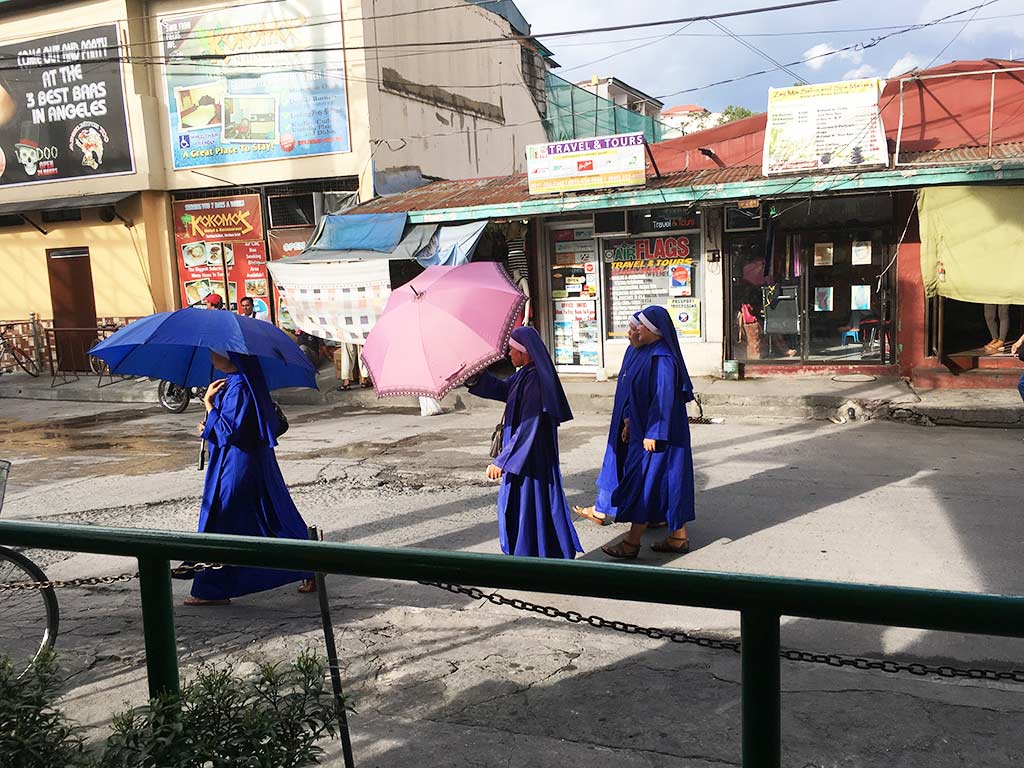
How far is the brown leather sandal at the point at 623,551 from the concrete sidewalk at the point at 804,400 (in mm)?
4697

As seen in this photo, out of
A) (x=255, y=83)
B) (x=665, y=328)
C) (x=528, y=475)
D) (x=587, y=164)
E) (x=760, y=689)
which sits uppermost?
(x=255, y=83)

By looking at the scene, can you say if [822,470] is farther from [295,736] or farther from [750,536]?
[295,736]

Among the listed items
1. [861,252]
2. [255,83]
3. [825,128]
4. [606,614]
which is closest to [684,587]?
[606,614]

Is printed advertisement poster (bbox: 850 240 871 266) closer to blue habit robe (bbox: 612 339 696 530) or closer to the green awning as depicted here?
the green awning

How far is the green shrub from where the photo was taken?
206 centimetres

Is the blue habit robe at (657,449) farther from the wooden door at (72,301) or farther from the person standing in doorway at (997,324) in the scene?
the wooden door at (72,301)

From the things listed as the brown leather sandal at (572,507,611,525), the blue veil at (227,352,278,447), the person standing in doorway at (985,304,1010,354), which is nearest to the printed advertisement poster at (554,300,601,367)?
the person standing in doorway at (985,304,1010,354)

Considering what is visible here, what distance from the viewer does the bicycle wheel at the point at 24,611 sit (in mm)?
4355

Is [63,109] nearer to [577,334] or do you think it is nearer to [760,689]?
[577,334]

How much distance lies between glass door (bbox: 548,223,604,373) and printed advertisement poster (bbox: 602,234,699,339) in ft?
0.91

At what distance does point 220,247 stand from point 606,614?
14.6 metres

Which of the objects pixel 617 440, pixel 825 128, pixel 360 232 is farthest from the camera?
pixel 360 232

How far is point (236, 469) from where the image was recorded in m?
5.37

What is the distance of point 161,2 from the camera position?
1714cm
